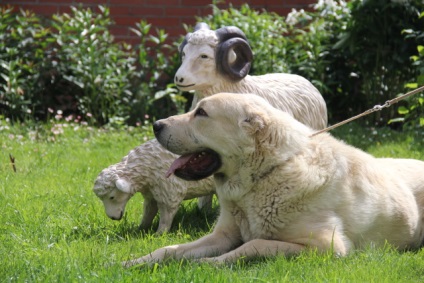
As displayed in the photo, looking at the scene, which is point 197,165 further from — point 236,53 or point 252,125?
point 236,53

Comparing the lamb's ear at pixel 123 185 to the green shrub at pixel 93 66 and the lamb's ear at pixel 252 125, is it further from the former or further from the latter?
the green shrub at pixel 93 66

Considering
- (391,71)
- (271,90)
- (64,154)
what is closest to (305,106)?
(271,90)

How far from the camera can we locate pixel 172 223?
237 inches

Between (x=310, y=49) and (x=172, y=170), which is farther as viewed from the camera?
(x=310, y=49)

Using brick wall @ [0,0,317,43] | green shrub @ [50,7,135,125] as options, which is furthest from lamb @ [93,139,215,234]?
brick wall @ [0,0,317,43]

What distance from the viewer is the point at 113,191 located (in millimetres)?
5582

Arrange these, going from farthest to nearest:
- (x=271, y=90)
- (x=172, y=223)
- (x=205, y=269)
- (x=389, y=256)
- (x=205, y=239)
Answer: (x=271, y=90)
(x=172, y=223)
(x=205, y=239)
(x=389, y=256)
(x=205, y=269)

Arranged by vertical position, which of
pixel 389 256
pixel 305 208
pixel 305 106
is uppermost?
pixel 305 106

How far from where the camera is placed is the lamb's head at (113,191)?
5.56 metres

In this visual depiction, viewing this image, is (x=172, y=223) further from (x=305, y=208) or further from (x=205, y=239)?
(x=305, y=208)

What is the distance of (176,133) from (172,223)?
1.27 m

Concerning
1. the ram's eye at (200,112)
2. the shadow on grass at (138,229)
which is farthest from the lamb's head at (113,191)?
the ram's eye at (200,112)

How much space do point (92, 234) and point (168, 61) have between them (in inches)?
218

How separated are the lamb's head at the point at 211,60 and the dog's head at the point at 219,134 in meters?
1.29
